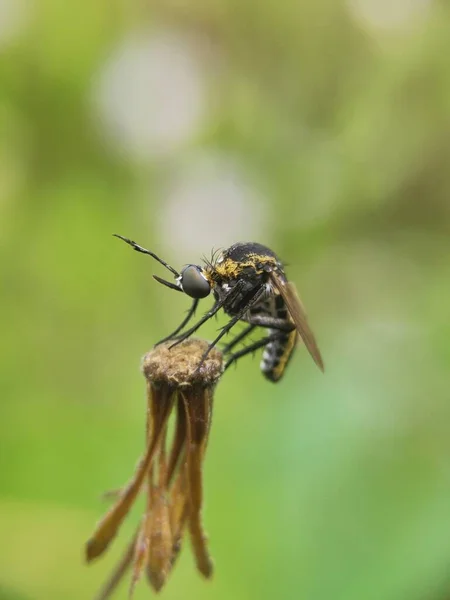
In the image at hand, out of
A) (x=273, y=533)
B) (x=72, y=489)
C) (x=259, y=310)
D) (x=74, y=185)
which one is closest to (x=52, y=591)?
(x=72, y=489)

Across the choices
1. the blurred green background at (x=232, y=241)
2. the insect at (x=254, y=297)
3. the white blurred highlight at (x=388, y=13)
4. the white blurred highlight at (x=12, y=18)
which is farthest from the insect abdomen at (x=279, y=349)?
the white blurred highlight at (x=388, y=13)

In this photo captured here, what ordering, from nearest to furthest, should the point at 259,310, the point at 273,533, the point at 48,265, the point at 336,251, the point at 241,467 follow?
the point at 259,310 → the point at 273,533 → the point at 241,467 → the point at 48,265 → the point at 336,251

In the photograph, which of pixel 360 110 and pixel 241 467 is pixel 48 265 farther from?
pixel 360 110

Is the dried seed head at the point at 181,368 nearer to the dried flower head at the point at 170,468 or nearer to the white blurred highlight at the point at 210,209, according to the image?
the dried flower head at the point at 170,468

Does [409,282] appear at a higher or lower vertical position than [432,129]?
lower

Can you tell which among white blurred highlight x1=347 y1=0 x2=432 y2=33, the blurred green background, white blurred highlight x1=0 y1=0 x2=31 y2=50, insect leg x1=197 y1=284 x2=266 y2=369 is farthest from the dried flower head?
white blurred highlight x1=347 y1=0 x2=432 y2=33

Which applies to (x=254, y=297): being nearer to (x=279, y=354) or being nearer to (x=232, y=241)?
(x=279, y=354)

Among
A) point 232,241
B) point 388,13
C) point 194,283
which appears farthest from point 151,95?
point 194,283
